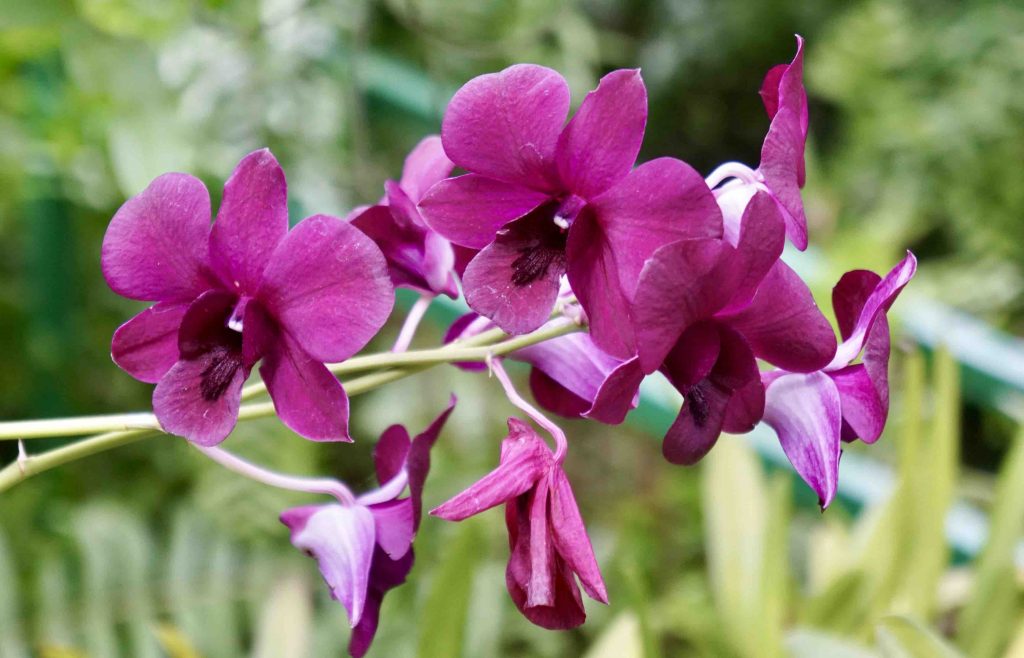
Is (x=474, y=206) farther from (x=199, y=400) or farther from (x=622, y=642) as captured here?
(x=622, y=642)

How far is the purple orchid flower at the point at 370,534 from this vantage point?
450 mm

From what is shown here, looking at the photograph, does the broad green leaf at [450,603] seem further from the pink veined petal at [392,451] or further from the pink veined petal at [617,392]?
the pink veined petal at [617,392]

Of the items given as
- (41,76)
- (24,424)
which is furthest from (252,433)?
(24,424)

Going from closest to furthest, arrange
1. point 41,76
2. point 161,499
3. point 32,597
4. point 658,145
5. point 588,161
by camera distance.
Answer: point 588,161
point 32,597
point 41,76
point 161,499
point 658,145

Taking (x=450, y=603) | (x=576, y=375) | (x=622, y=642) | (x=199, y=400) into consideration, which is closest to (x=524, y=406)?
(x=576, y=375)

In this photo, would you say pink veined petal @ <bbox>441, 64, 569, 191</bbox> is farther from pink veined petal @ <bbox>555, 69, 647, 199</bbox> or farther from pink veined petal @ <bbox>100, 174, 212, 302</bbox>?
pink veined petal @ <bbox>100, 174, 212, 302</bbox>

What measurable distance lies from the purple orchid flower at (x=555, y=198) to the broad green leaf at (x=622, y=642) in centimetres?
52

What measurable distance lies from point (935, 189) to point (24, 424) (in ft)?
6.24

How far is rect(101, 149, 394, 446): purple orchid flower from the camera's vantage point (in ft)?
1.27

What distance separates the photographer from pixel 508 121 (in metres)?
0.39

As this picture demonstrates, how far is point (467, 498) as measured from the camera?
393 millimetres

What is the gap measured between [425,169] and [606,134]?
0.42 ft

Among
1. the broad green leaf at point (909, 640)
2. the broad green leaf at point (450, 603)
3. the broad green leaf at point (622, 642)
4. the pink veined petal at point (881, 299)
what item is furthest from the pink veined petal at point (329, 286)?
the broad green leaf at point (622, 642)

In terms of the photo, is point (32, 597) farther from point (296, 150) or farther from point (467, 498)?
point (467, 498)
